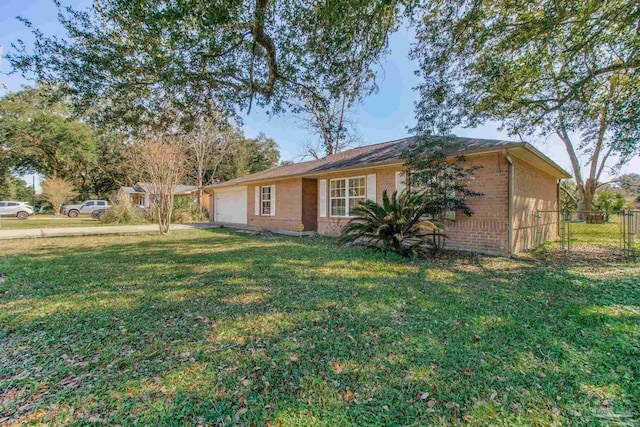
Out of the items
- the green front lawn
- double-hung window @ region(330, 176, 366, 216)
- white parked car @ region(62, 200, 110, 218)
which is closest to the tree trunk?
double-hung window @ region(330, 176, 366, 216)

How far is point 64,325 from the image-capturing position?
3.34 m

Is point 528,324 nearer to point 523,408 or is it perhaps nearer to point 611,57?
point 523,408

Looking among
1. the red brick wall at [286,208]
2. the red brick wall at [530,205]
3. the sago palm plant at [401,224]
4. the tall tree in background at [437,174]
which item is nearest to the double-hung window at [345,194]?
the red brick wall at [286,208]

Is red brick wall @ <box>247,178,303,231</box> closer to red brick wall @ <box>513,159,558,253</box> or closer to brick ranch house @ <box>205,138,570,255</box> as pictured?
brick ranch house @ <box>205,138,570,255</box>

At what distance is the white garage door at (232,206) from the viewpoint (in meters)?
17.4

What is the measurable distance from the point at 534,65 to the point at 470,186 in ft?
10.6

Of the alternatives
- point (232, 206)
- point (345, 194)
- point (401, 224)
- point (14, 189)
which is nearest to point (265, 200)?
point (232, 206)

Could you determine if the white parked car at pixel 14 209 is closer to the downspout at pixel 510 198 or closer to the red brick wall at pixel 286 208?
the red brick wall at pixel 286 208

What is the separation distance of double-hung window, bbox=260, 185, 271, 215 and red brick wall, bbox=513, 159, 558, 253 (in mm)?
10564

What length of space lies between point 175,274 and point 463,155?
23.8ft

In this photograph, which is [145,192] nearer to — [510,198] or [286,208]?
[286,208]

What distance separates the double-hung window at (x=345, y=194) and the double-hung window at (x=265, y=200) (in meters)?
4.41

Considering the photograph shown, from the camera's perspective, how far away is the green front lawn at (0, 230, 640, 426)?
201 cm

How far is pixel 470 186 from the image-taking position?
25.4ft
